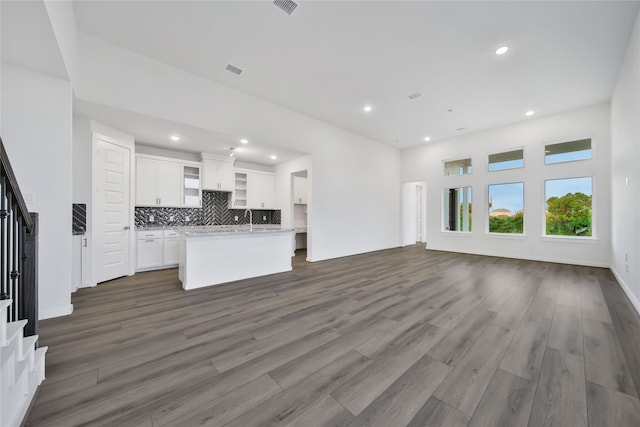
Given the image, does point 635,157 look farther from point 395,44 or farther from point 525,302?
point 395,44

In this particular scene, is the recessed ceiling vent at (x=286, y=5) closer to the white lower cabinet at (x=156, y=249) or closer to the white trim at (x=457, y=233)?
the white lower cabinet at (x=156, y=249)

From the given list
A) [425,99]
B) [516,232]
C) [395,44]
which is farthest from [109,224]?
[516,232]

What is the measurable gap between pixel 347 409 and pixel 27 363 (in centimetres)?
194

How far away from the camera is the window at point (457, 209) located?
22.7 feet

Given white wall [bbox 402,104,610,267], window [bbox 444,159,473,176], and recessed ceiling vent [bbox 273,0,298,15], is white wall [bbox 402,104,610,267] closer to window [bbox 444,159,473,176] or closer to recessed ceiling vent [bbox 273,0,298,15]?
window [bbox 444,159,473,176]

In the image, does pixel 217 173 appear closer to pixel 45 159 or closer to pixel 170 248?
pixel 170 248

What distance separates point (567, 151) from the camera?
17.8 ft

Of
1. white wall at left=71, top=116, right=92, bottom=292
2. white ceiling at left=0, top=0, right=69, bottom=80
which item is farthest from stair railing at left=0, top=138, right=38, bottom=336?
white wall at left=71, top=116, right=92, bottom=292

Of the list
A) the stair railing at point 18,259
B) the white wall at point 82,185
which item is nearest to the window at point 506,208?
the stair railing at point 18,259

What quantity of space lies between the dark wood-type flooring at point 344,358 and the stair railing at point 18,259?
477 mm

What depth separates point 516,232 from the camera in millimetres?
6109

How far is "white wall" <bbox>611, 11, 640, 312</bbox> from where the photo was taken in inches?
114

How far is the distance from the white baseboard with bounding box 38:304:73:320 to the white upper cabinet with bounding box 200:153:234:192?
3.30m

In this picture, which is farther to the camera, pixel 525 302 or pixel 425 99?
pixel 425 99
